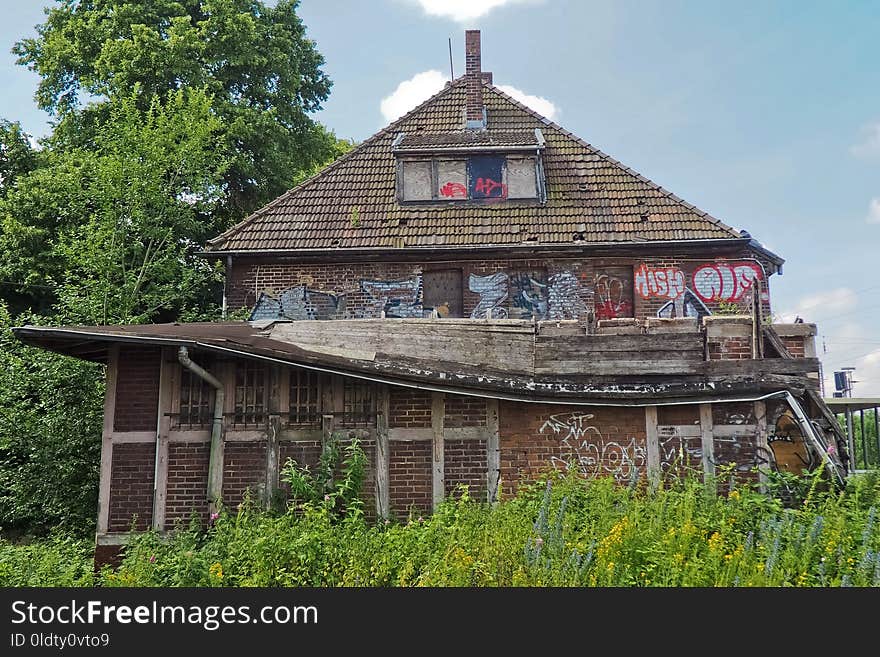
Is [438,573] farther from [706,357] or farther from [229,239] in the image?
[229,239]

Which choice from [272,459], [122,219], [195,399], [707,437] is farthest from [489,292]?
[122,219]

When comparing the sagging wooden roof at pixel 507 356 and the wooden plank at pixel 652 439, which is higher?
the sagging wooden roof at pixel 507 356

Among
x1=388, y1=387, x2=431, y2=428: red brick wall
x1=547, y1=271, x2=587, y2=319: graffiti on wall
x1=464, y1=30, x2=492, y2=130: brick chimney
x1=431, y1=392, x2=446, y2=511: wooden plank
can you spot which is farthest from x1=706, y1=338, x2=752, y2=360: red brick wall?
x1=464, y1=30, x2=492, y2=130: brick chimney

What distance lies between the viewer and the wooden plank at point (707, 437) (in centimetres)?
753

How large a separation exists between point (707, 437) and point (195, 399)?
6.18 metres

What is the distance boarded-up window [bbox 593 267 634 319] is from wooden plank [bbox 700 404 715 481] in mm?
5608

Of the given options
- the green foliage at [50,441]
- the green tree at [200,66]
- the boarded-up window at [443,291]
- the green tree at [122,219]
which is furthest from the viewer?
the green tree at [200,66]

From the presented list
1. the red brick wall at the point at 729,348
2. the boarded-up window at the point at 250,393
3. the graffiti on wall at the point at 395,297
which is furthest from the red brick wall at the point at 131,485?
the red brick wall at the point at 729,348

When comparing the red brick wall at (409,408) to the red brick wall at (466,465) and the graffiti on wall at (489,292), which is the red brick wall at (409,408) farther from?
the graffiti on wall at (489,292)

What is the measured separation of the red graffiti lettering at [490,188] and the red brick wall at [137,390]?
822 centimetres

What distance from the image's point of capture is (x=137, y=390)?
7949 mm

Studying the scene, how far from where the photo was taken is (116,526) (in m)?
7.66

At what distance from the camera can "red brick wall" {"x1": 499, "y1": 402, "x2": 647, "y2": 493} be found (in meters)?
7.61

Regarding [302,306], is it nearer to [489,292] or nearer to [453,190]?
[489,292]
